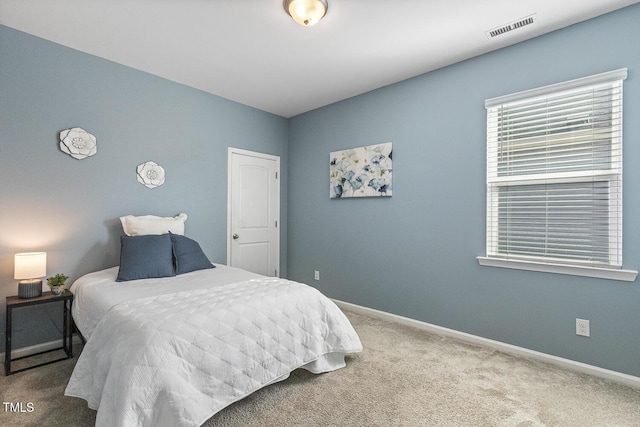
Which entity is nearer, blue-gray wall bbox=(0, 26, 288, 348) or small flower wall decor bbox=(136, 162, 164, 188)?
blue-gray wall bbox=(0, 26, 288, 348)

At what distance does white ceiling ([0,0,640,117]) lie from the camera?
218cm

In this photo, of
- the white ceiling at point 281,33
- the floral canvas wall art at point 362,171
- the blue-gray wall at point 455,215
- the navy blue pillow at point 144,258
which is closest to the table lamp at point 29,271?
the navy blue pillow at point 144,258

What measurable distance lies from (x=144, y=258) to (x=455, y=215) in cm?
285

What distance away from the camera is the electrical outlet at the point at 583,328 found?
232cm

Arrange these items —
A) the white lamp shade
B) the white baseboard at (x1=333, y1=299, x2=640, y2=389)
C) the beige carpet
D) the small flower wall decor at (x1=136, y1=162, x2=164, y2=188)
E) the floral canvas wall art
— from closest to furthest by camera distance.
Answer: the beige carpet < the white baseboard at (x1=333, y1=299, x2=640, y2=389) < the white lamp shade < the small flower wall decor at (x1=136, y1=162, x2=164, y2=188) < the floral canvas wall art

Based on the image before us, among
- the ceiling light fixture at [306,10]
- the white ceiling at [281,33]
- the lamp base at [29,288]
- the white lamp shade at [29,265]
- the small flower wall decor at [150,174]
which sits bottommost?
the lamp base at [29,288]

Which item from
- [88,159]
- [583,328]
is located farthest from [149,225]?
[583,328]

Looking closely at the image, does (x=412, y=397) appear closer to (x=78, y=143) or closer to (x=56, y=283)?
(x=56, y=283)

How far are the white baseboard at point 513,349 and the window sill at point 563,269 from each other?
2.22 feet

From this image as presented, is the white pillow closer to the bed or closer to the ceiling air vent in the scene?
the bed

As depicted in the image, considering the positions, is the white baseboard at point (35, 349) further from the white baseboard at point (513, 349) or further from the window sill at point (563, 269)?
the window sill at point (563, 269)

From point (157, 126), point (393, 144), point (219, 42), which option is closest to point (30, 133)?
point (157, 126)

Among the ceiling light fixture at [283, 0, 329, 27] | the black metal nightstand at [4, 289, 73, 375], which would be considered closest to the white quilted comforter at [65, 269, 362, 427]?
the black metal nightstand at [4, 289, 73, 375]

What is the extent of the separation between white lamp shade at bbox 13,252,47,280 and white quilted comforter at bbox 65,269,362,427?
3.38ft
